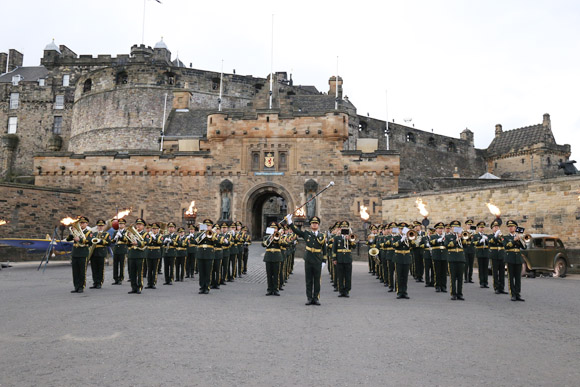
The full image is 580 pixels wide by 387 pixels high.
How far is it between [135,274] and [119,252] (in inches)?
82.0

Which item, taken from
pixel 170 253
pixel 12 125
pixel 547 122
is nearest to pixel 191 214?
pixel 170 253

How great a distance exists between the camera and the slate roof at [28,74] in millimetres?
55156

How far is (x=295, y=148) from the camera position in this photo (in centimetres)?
2986

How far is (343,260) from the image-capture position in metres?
10.5

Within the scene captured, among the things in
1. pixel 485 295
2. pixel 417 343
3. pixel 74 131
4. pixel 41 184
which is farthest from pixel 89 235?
pixel 74 131

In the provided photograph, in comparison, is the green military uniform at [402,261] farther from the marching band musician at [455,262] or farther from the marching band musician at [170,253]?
the marching band musician at [170,253]

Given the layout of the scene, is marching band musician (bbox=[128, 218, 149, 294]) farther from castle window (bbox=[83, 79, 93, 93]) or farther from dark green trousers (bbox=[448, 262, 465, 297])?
castle window (bbox=[83, 79, 93, 93])

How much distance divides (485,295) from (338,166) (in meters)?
19.2

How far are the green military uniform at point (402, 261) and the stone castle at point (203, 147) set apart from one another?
59.4 feet

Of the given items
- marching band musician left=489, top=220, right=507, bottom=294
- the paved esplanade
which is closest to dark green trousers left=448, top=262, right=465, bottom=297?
the paved esplanade

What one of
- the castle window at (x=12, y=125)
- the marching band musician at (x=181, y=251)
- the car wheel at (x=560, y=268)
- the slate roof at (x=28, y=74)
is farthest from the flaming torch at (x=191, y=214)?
the slate roof at (x=28, y=74)

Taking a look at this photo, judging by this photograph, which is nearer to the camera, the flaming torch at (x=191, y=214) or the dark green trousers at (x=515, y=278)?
the dark green trousers at (x=515, y=278)

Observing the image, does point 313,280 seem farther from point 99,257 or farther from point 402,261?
point 99,257

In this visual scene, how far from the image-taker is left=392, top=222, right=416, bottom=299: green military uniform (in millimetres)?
10273
